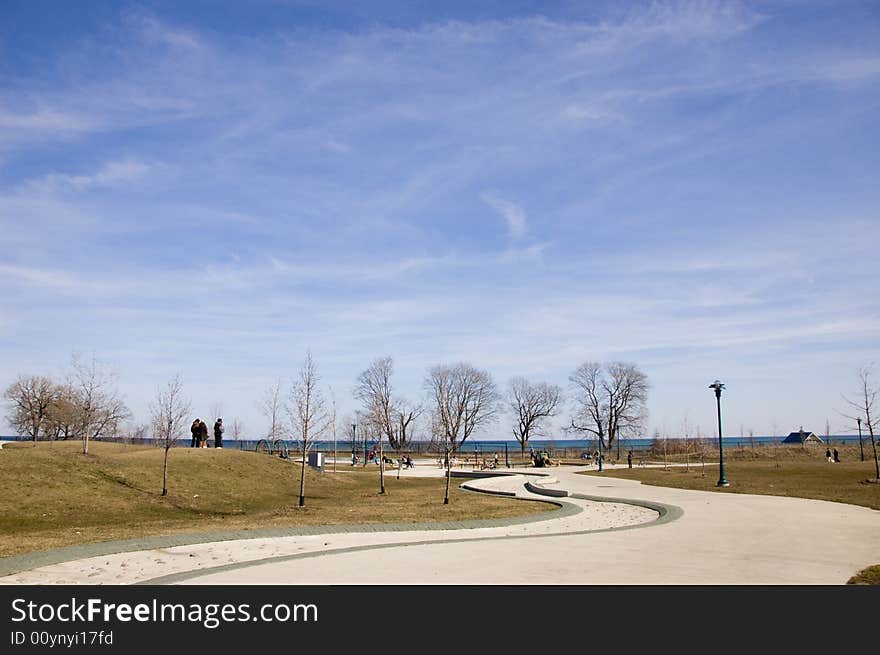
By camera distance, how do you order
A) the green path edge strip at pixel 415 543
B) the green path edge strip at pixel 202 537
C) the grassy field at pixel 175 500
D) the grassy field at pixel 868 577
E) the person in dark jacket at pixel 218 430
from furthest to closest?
the person in dark jacket at pixel 218 430
the grassy field at pixel 175 500
the green path edge strip at pixel 202 537
the green path edge strip at pixel 415 543
the grassy field at pixel 868 577

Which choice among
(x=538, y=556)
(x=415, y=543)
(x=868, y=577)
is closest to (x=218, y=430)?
(x=415, y=543)

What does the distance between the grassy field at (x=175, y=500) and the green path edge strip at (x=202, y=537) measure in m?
1.12

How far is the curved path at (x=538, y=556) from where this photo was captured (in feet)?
31.9

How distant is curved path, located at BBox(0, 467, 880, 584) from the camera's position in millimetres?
9711

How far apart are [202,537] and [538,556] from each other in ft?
22.3

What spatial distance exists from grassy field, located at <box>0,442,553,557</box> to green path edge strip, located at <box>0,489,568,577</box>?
1120mm

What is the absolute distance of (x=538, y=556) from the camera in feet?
38.0

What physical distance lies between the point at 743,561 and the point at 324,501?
17.6m

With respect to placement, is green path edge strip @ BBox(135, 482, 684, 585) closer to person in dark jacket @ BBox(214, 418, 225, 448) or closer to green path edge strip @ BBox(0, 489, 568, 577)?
green path edge strip @ BBox(0, 489, 568, 577)

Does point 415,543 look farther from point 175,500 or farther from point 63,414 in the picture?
point 63,414

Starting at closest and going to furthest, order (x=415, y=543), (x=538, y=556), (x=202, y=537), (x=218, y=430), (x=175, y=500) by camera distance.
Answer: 1. (x=538, y=556)
2. (x=415, y=543)
3. (x=202, y=537)
4. (x=175, y=500)
5. (x=218, y=430)

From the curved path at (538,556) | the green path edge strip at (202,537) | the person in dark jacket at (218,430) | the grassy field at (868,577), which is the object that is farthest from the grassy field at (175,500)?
the grassy field at (868,577)

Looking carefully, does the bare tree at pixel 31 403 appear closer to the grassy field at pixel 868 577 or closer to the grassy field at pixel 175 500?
the grassy field at pixel 175 500
